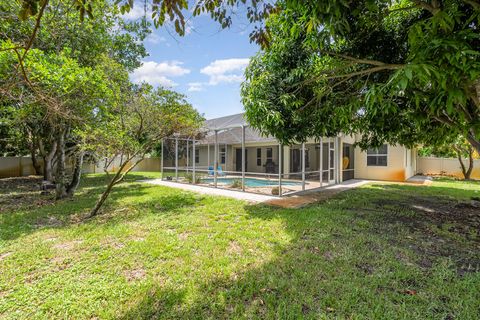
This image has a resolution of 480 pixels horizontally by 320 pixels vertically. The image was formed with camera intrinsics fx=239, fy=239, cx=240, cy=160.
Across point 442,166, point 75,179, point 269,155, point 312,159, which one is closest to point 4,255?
point 75,179

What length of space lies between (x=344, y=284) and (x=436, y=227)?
414 centimetres

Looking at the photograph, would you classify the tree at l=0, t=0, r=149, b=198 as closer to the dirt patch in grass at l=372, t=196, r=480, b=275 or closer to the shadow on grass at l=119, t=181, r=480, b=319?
the shadow on grass at l=119, t=181, r=480, b=319

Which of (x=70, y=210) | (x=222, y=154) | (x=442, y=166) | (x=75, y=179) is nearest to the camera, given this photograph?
(x=70, y=210)

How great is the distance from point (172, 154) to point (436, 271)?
2151cm

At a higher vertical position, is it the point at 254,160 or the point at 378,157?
the point at 378,157

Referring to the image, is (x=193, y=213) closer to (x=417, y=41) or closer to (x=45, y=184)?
(x=417, y=41)

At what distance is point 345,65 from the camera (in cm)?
541

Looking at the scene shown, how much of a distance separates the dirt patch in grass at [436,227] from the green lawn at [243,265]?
0.04m

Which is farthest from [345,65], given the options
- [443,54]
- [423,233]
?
[423,233]

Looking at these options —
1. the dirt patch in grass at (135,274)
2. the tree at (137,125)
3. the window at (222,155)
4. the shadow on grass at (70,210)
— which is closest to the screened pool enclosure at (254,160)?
the window at (222,155)

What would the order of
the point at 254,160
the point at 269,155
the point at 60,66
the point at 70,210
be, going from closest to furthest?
the point at 60,66 → the point at 70,210 → the point at 269,155 → the point at 254,160

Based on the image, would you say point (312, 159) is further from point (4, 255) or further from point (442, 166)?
point (4, 255)

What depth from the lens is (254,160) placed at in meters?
20.8

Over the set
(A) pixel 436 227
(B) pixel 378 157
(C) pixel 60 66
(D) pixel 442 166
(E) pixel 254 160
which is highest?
(C) pixel 60 66
